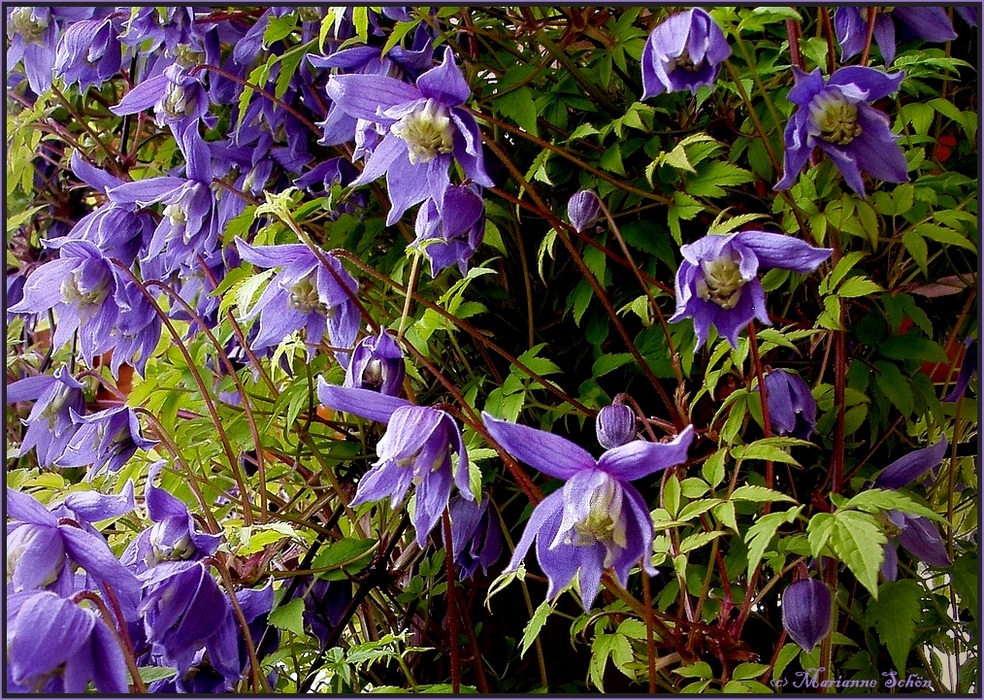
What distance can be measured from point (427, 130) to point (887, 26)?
1.23 feet

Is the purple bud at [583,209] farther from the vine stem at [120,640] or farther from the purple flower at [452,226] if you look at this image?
the vine stem at [120,640]

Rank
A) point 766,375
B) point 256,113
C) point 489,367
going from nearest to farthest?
1. point 766,375
2. point 489,367
3. point 256,113

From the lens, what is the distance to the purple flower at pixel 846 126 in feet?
1.90

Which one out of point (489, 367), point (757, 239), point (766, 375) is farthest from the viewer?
point (489, 367)

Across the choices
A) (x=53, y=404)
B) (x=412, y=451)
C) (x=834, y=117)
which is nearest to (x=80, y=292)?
(x=53, y=404)

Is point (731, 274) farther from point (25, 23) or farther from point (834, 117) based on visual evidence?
point (25, 23)

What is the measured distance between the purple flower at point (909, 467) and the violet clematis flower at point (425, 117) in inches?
15.6

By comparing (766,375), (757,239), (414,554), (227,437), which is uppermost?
(757,239)

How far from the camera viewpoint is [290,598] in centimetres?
75

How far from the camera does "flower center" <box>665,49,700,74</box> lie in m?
0.59

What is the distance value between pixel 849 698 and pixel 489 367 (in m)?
0.40

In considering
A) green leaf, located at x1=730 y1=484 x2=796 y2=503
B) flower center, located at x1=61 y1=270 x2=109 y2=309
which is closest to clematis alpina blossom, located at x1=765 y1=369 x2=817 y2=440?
green leaf, located at x1=730 y1=484 x2=796 y2=503

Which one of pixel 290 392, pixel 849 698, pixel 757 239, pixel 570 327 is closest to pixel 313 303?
pixel 290 392

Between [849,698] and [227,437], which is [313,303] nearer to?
[227,437]
